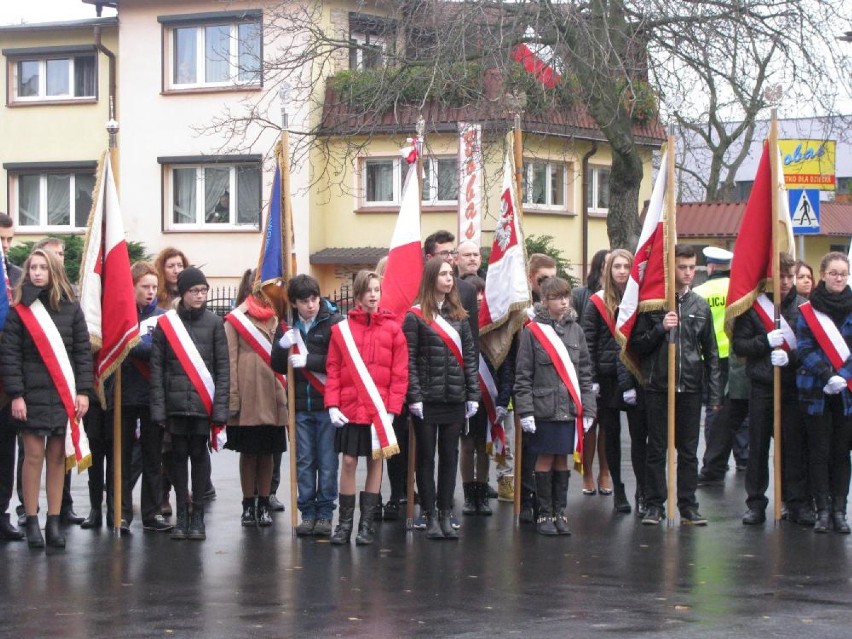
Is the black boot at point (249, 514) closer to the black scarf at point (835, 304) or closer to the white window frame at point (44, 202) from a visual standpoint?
the black scarf at point (835, 304)

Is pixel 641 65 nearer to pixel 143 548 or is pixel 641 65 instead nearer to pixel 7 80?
pixel 143 548

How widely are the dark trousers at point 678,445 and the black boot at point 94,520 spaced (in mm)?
4089

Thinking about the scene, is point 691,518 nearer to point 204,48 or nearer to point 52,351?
point 52,351

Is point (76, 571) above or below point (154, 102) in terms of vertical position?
below

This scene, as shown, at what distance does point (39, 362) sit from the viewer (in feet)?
33.0

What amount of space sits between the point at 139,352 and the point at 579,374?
3.21 meters

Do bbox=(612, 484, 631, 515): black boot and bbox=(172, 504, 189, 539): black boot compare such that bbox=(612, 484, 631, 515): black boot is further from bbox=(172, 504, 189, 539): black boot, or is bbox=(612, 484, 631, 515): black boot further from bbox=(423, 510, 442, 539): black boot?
bbox=(172, 504, 189, 539): black boot

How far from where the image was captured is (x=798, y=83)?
20391mm

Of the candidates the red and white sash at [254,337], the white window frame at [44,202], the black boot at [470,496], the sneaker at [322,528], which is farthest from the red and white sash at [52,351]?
the white window frame at [44,202]

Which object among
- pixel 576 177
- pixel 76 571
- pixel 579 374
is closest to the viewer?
pixel 76 571

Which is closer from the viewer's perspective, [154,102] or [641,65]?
[641,65]

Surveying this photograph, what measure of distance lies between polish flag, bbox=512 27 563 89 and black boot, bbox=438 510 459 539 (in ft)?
35.8

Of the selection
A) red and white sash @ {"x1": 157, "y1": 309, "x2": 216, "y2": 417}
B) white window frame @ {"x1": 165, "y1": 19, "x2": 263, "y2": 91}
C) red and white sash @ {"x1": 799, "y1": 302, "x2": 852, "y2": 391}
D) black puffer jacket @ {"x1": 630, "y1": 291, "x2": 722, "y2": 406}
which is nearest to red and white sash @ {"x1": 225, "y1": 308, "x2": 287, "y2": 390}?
red and white sash @ {"x1": 157, "y1": 309, "x2": 216, "y2": 417}

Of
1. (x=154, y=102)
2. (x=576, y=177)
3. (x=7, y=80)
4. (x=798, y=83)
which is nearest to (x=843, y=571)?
(x=798, y=83)
